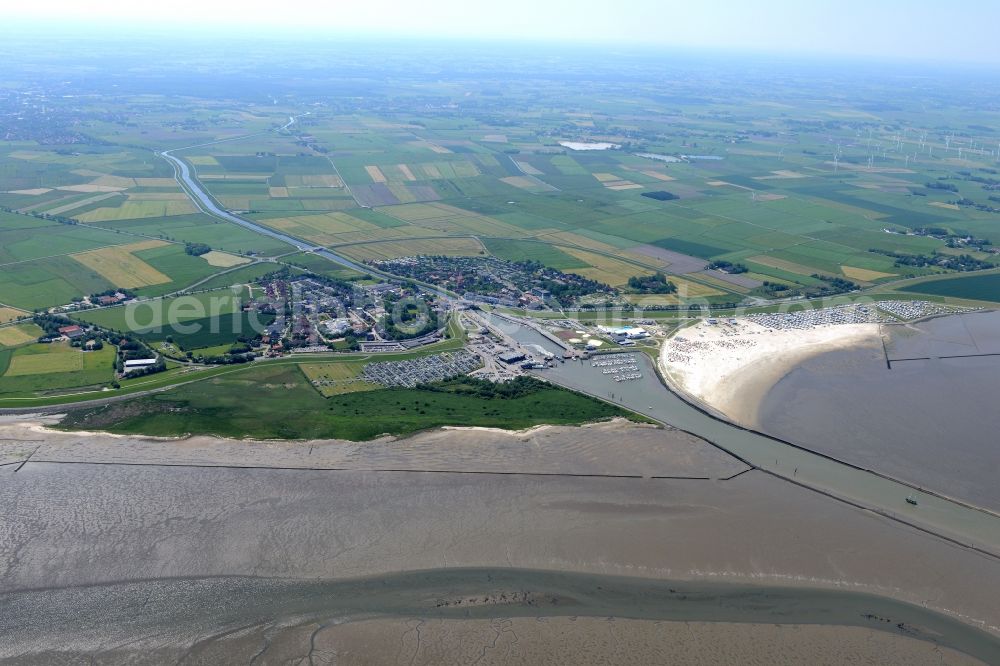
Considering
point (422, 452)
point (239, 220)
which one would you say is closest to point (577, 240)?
point (239, 220)

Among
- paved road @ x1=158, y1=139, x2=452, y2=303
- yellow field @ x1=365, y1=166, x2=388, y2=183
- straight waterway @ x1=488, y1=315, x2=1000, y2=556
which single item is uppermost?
yellow field @ x1=365, y1=166, x2=388, y2=183

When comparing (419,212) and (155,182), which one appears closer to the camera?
(419,212)

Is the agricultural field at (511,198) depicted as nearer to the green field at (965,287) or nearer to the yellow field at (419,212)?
the yellow field at (419,212)

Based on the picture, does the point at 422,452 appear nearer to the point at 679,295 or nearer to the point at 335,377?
the point at 335,377

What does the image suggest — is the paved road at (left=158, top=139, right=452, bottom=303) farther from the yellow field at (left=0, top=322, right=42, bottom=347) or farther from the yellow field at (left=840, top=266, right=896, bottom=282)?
the yellow field at (left=840, top=266, right=896, bottom=282)

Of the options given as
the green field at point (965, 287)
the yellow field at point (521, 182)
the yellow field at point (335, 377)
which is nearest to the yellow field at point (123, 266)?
the yellow field at point (335, 377)

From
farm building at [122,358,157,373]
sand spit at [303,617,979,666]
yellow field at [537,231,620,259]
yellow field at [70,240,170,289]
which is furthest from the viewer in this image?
yellow field at [537,231,620,259]

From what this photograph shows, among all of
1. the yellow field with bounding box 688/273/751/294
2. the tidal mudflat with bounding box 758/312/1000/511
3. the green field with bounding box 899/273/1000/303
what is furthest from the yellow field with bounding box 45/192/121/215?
the green field with bounding box 899/273/1000/303
